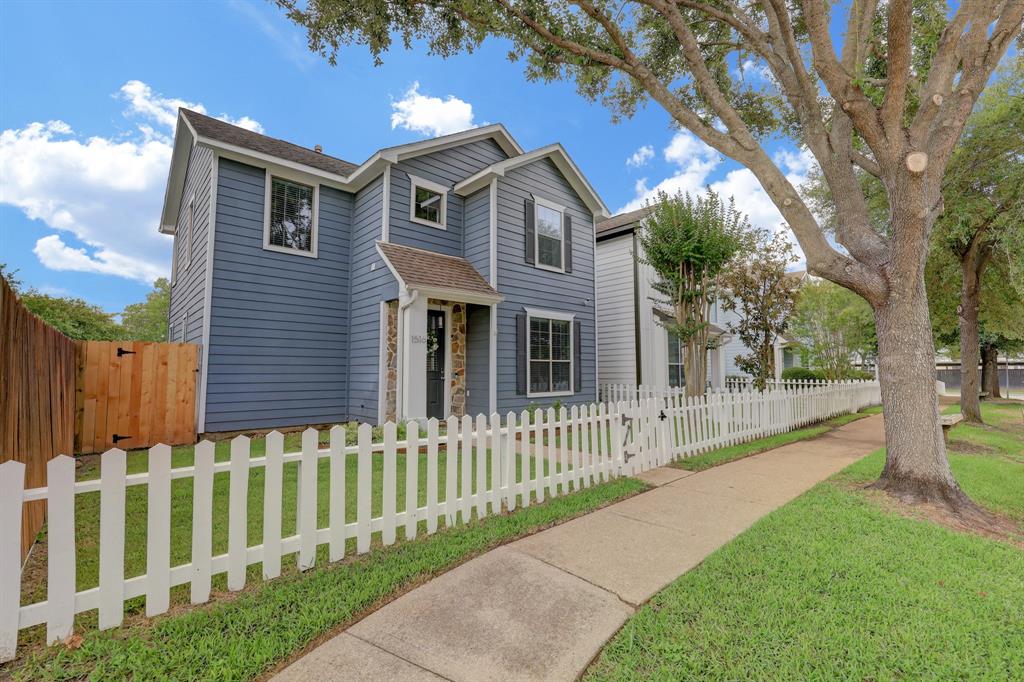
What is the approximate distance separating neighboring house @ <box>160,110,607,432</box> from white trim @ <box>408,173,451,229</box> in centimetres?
7

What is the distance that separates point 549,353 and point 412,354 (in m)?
3.64

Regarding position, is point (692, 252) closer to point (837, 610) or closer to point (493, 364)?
point (493, 364)

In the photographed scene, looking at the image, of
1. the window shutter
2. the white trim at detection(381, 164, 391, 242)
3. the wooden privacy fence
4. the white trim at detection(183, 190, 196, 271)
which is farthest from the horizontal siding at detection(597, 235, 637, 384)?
the wooden privacy fence

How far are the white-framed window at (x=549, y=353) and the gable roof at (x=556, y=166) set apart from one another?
3.10 meters

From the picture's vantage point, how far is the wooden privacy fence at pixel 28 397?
2.71 meters

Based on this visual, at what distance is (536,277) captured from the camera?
1048 cm

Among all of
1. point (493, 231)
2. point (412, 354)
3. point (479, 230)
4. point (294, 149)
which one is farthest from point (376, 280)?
point (294, 149)

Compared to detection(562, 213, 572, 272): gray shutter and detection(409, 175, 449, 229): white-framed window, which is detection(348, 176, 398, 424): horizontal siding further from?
detection(562, 213, 572, 272): gray shutter

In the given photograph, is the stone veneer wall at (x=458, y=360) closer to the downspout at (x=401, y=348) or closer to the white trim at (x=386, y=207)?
the downspout at (x=401, y=348)

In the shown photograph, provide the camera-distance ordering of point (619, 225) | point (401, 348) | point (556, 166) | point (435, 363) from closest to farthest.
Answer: point (401, 348) → point (435, 363) → point (556, 166) → point (619, 225)

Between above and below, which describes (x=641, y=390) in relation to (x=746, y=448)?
above

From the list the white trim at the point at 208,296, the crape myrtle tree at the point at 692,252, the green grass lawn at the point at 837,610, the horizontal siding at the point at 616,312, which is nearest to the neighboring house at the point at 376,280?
the white trim at the point at 208,296

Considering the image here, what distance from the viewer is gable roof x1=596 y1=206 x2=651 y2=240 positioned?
13.4 m

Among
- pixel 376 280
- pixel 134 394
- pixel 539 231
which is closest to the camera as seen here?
pixel 134 394
